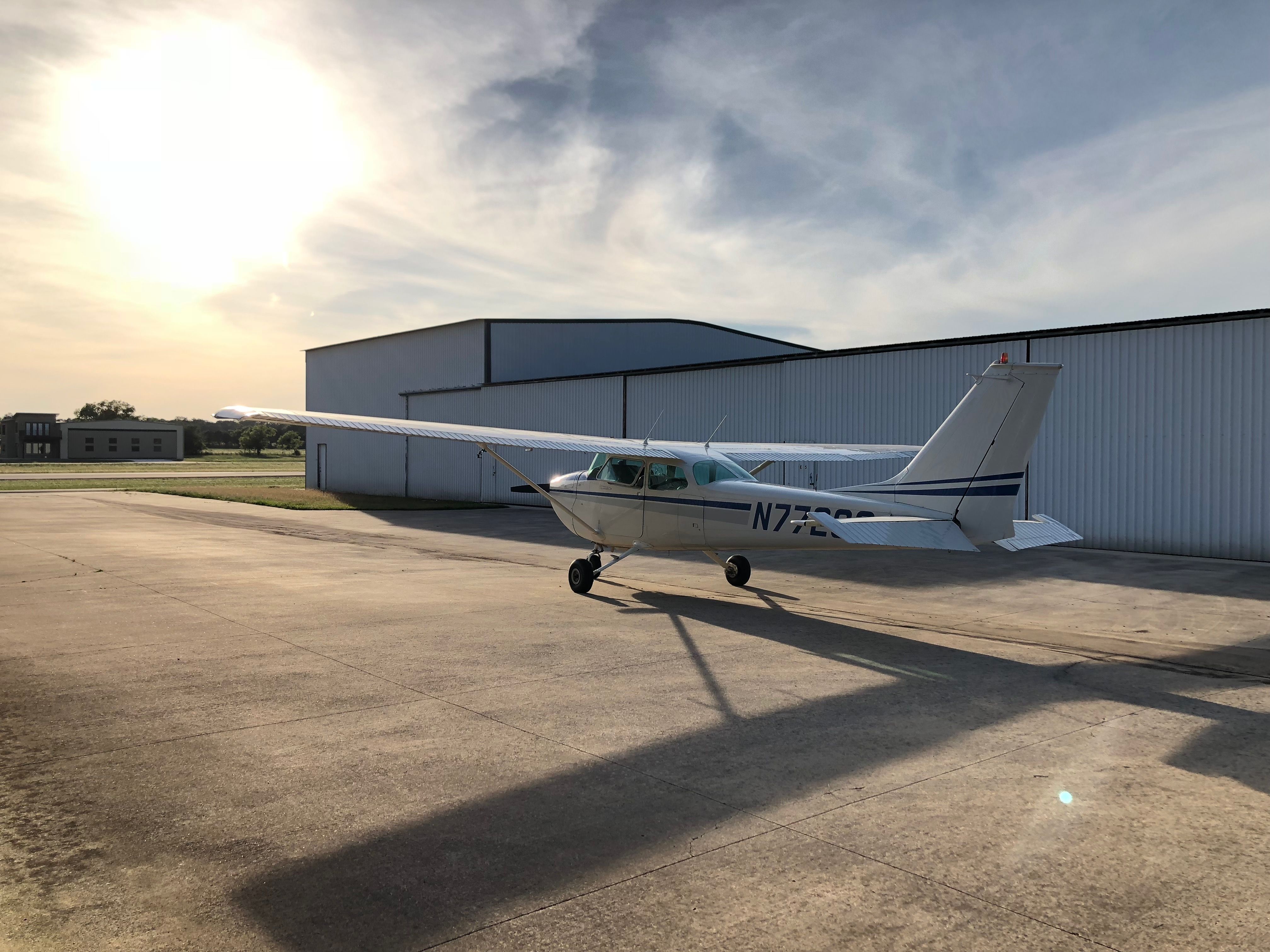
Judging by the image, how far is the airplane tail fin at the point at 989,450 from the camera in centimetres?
925

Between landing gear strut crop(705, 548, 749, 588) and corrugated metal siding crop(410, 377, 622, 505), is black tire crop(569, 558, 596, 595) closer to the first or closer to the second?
landing gear strut crop(705, 548, 749, 588)

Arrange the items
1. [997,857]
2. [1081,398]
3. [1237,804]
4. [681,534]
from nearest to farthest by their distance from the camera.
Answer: [997,857] < [1237,804] < [681,534] < [1081,398]

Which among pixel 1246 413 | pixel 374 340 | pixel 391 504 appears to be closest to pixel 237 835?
pixel 1246 413

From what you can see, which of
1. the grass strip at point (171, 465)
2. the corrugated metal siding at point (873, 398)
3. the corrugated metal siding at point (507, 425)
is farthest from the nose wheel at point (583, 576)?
the grass strip at point (171, 465)

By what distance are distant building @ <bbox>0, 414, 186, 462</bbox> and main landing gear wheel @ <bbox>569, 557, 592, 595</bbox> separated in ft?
410

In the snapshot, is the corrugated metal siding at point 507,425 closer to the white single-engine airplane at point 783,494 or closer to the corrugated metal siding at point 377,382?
the corrugated metal siding at point 377,382

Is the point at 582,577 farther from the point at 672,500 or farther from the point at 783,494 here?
the point at 783,494

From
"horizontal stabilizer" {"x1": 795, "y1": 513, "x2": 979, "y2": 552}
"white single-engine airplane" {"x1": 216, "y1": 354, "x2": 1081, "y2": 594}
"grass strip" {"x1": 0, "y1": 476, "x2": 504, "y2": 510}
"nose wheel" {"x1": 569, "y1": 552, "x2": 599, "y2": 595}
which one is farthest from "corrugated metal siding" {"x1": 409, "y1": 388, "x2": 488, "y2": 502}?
"horizontal stabilizer" {"x1": 795, "y1": 513, "x2": 979, "y2": 552}

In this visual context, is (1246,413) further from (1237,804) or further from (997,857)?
(997,857)

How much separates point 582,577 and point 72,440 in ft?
425

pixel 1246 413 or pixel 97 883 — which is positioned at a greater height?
pixel 1246 413

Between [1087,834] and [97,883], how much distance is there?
4.80 meters

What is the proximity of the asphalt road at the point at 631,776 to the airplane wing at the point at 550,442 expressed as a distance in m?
2.33

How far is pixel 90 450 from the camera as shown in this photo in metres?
120
